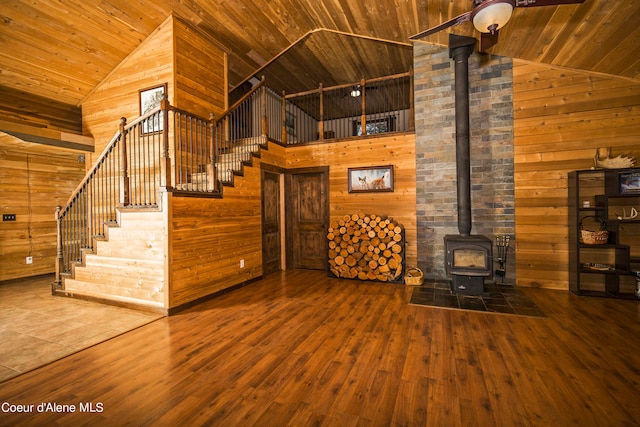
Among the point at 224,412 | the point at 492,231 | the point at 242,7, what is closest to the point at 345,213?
the point at 492,231

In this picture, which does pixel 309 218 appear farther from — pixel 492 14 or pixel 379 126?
pixel 492 14

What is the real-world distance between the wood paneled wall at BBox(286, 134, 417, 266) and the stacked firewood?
0.90 feet

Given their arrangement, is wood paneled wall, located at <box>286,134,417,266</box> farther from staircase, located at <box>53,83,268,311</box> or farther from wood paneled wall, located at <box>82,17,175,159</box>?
wood paneled wall, located at <box>82,17,175,159</box>

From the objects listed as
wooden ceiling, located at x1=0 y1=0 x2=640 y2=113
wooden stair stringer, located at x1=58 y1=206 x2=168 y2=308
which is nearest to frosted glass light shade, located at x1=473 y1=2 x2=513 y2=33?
wooden ceiling, located at x1=0 y1=0 x2=640 y2=113

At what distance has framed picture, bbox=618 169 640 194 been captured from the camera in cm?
373

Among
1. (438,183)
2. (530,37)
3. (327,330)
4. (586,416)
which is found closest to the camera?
(586,416)

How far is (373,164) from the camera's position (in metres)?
5.43

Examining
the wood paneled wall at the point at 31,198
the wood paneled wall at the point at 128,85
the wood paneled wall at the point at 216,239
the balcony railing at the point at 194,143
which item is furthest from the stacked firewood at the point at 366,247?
the wood paneled wall at the point at 31,198

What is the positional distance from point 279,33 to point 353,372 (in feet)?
18.2

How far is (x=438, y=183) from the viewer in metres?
4.97

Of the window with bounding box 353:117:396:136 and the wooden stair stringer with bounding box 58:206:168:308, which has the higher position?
the window with bounding box 353:117:396:136

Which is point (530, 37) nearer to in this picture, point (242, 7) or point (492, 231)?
point (492, 231)

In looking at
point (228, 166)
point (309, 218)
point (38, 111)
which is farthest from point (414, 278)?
point (38, 111)

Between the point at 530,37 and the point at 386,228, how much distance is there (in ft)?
10.6
